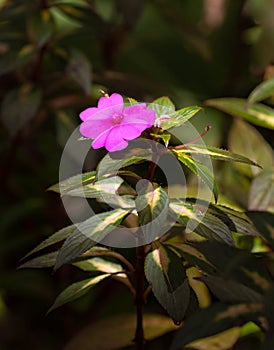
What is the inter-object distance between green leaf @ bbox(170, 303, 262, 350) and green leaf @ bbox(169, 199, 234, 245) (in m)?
0.08

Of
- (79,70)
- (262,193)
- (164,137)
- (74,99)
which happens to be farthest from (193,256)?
(74,99)

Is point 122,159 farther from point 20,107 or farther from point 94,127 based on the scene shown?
point 20,107

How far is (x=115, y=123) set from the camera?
74cm

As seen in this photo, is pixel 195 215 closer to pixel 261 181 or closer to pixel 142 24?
pixel 261 181

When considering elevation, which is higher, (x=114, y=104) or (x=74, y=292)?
(x=114, y=104)

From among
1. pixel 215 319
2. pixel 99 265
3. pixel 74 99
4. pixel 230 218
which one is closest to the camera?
pixel 215 319

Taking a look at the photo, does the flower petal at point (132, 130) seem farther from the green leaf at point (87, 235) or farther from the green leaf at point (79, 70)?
the green leaf at point (79, 70)

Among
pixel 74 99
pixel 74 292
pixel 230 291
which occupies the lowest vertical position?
pixel 74 99

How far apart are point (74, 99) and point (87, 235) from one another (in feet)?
2.48

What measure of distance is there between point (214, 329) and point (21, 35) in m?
0.89

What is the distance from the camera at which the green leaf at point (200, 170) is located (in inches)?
28.2

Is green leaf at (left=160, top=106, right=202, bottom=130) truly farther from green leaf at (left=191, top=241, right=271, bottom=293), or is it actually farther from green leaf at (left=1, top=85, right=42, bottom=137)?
green leaf at (left=1, top=85, right=42, bottom=137)

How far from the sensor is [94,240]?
72cm

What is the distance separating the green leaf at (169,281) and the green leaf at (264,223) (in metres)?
0.10
